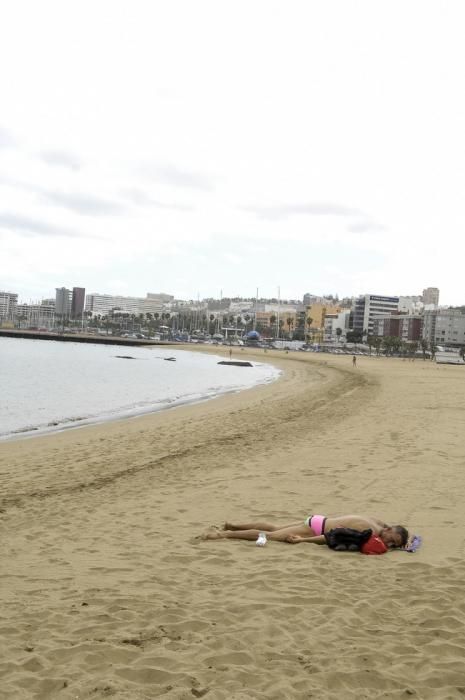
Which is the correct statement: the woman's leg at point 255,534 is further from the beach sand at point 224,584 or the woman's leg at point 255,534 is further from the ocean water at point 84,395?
the ocean water at point 84,395

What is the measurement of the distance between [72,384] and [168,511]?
25.4 metres

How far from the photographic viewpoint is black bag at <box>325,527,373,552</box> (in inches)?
227

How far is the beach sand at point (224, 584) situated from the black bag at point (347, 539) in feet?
0.37

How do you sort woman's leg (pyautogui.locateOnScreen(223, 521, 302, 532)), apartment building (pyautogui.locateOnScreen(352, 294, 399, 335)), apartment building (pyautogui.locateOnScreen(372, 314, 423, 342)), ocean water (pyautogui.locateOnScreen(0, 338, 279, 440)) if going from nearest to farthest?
1. woman's leg (pyautogui.locateOnScreen(223, 521, 302, 532))
2. ocean water (pyautogui.locateOnScreen(0, 338, 279, 440))
3. apartment building (pyautogui.locateOnScreen(372, 314, 423, 342))
4. apartment building (pyautogui.locateOnScreen(352, 294, 399, 335))

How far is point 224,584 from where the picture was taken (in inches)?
193

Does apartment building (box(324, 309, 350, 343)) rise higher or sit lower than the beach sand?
higher

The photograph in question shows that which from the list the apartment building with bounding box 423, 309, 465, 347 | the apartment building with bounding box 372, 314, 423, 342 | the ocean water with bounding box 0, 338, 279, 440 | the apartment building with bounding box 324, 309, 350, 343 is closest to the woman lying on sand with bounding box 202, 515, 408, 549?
the ocean water with bounding box 0, 338, 279, 440

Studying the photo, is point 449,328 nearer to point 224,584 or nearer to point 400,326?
point 400,326

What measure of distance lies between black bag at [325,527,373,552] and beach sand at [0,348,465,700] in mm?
113

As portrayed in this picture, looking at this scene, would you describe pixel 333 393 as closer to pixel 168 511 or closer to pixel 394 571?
pixel 168 511

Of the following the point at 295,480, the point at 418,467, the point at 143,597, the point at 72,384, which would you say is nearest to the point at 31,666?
the point at 143,597

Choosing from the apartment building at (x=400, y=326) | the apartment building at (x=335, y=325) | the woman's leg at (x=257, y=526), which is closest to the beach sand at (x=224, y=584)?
the woman's leg at (x=257, y=526)

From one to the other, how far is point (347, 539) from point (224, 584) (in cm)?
147

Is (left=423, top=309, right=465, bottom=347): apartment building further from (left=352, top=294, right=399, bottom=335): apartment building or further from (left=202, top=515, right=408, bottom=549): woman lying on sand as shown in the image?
(left=202, top=515, right=408, bottom=549): woman lying on sand
